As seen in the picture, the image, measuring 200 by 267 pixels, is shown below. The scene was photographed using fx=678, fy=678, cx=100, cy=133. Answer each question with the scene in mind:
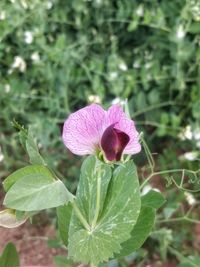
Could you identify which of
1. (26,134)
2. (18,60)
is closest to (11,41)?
(18,60)

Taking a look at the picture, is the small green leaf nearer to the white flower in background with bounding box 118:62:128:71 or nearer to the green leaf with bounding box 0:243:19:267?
the green leaf with bounding box 0:243:19:267

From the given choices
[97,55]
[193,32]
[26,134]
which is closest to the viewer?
[26,134]

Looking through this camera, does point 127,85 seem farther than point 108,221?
Yes

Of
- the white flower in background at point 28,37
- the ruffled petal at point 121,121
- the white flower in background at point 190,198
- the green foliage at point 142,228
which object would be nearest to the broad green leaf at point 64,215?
the green foliage at point 142,228

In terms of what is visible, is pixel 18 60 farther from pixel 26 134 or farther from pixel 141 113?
pixel 26 134

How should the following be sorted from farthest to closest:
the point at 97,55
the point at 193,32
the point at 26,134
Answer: the point at 97,55 → the point at 193,32 → the point at 26,134

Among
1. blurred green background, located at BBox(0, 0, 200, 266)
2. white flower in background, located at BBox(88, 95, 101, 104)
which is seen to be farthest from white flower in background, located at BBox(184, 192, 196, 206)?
white flower in background, located at BBox(88, 95, 101, 104)

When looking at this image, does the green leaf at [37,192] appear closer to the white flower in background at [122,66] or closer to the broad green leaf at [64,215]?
the broad green leaf at [64,215]

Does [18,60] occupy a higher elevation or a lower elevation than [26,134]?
lower
